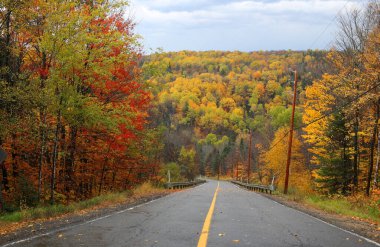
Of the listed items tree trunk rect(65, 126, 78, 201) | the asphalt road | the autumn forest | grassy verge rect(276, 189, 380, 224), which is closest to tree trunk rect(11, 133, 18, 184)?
the autumn forest

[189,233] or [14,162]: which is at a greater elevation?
[14,162]

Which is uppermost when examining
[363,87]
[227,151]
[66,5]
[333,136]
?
[66,5]

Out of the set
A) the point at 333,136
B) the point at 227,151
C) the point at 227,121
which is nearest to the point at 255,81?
the point at 227,121

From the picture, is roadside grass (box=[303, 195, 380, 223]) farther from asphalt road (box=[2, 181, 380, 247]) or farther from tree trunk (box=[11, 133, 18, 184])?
tree trunk (box=[11, 133, 18, 184])

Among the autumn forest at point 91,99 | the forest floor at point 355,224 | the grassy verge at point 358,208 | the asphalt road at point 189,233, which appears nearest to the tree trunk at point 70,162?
the autumn forest at point 91,99

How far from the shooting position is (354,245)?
750 cm

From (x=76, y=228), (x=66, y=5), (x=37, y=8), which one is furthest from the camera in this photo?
(x=37, y=8)

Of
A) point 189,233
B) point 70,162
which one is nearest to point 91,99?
point 70,162

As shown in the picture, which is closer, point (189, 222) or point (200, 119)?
point (189, 222)

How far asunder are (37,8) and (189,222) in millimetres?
11774

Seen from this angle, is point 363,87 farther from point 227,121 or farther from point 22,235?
point 227,121

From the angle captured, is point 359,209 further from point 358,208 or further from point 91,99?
point 91,99

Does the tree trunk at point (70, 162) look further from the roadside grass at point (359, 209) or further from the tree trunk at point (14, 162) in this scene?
the roadside grass at point (359, 209)

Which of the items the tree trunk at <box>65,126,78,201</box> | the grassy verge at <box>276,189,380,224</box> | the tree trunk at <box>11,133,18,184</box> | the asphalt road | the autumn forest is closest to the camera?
the asphalt road
